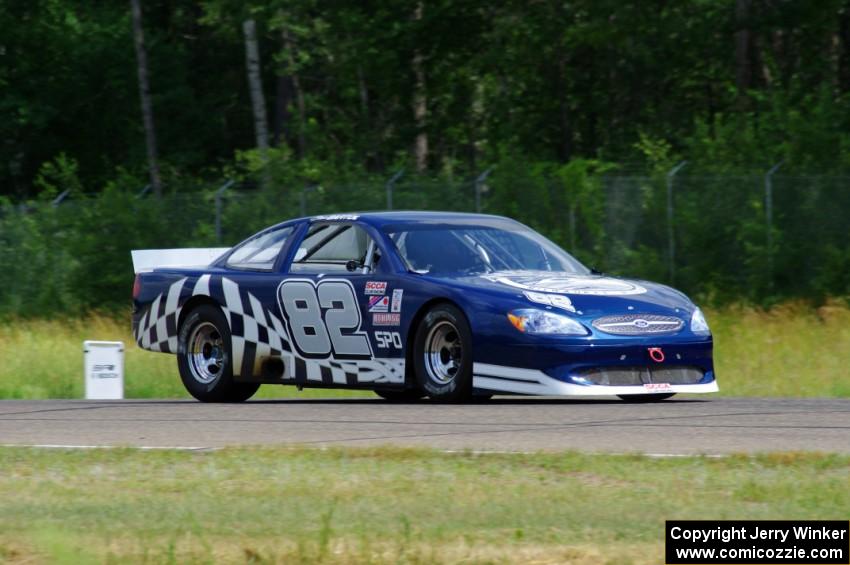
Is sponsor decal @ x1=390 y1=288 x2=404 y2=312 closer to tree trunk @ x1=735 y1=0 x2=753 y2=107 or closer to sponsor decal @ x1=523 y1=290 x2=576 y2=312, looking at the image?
sponsor decal @ x1=523 y1=290 x2=576 y2=312

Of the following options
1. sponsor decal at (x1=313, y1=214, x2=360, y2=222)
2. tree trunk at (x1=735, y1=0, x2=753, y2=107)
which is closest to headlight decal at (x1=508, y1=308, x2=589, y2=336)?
sponsor decal at (x1=313, y1=214, x2=360, y2=222)

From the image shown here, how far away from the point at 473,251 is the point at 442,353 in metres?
1.01

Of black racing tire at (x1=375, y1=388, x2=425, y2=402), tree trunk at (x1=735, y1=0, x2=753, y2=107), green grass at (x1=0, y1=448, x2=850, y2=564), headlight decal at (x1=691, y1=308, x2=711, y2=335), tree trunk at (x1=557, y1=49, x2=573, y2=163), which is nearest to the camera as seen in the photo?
green grass at (x1=0, y1=448, x2=850, y2=564)

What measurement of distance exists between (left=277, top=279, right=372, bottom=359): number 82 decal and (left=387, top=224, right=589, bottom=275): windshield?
57 cm

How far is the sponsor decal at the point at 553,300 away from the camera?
1163 centimetres

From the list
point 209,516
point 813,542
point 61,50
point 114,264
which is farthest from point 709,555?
point 61,50

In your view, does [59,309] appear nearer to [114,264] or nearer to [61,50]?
[114,264]

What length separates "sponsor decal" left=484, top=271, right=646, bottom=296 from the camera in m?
11.9

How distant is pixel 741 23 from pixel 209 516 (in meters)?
25.7

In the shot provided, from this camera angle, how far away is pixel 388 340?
12.4m

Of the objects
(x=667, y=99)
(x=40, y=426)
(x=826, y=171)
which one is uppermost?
(x=667, y=99)

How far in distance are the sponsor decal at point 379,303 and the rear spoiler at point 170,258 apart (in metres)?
2.31

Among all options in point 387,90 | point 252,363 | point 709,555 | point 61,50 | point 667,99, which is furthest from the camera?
point 61,50

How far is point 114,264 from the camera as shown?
2875 cm
